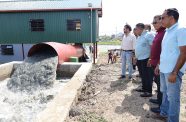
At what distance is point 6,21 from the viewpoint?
1778 cm

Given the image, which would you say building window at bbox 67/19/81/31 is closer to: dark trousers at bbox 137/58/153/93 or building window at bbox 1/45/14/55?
building window at bbox 1/45/14/55

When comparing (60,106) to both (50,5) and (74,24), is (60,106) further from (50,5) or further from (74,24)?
(50,5)

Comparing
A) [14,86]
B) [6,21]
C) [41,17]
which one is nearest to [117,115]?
[14,86]

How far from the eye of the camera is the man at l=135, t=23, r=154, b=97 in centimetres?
627

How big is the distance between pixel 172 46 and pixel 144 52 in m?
2.57

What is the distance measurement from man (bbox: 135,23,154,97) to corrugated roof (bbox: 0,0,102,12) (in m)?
10.8

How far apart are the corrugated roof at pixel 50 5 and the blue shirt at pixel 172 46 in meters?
13.3

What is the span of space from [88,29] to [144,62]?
1093 cm

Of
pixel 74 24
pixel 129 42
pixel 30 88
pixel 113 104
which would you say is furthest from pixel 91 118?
pixel 74 24

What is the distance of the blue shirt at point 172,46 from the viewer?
3633mm

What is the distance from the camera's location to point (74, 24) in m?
17.3

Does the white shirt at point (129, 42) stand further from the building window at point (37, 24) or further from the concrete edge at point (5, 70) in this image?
the building window at point (37, 24)

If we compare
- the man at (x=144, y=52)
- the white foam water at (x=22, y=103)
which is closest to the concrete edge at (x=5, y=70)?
the white foam water at (x=22, y=103)

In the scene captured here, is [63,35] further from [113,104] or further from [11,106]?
[113,104]
